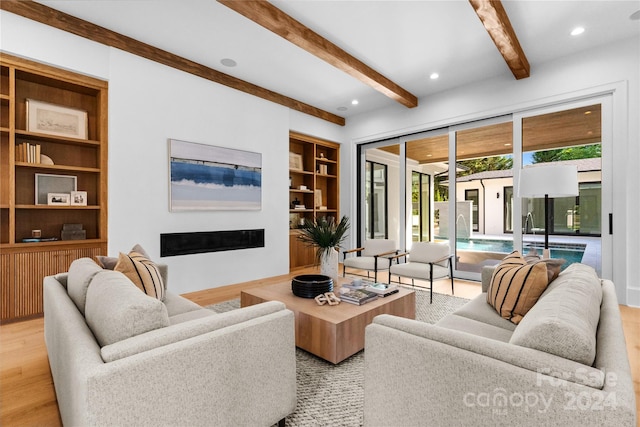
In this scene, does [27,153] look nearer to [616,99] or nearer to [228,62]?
[228,62]

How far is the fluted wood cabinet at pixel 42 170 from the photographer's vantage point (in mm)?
2986

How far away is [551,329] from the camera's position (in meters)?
0.98

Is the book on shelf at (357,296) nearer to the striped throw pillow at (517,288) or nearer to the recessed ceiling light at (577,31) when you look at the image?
the striped throw pillow at (517,288)

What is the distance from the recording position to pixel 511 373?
0.96 m

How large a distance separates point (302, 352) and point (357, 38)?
3234 mm

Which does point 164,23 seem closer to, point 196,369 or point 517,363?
point 196,369

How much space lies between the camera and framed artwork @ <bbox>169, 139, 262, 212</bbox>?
A: 13.2ft

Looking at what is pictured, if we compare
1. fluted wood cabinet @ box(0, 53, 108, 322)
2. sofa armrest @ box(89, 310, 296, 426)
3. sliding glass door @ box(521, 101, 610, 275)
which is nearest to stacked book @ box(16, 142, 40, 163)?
fluted wood cabinet @ box(0, 53, 108, 322)

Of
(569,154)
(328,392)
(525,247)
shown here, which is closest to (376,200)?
(525,247)

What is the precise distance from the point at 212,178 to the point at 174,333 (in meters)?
3.40

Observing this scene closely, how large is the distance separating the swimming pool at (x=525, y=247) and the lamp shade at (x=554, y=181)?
1.42 m

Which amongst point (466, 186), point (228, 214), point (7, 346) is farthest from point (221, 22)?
point (466, 186)

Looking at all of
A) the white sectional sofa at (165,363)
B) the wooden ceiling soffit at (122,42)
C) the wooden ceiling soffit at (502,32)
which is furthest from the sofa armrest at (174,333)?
the wooden ceiling soffit at (122,42)

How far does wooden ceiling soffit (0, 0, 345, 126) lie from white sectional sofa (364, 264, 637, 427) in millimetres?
3989
